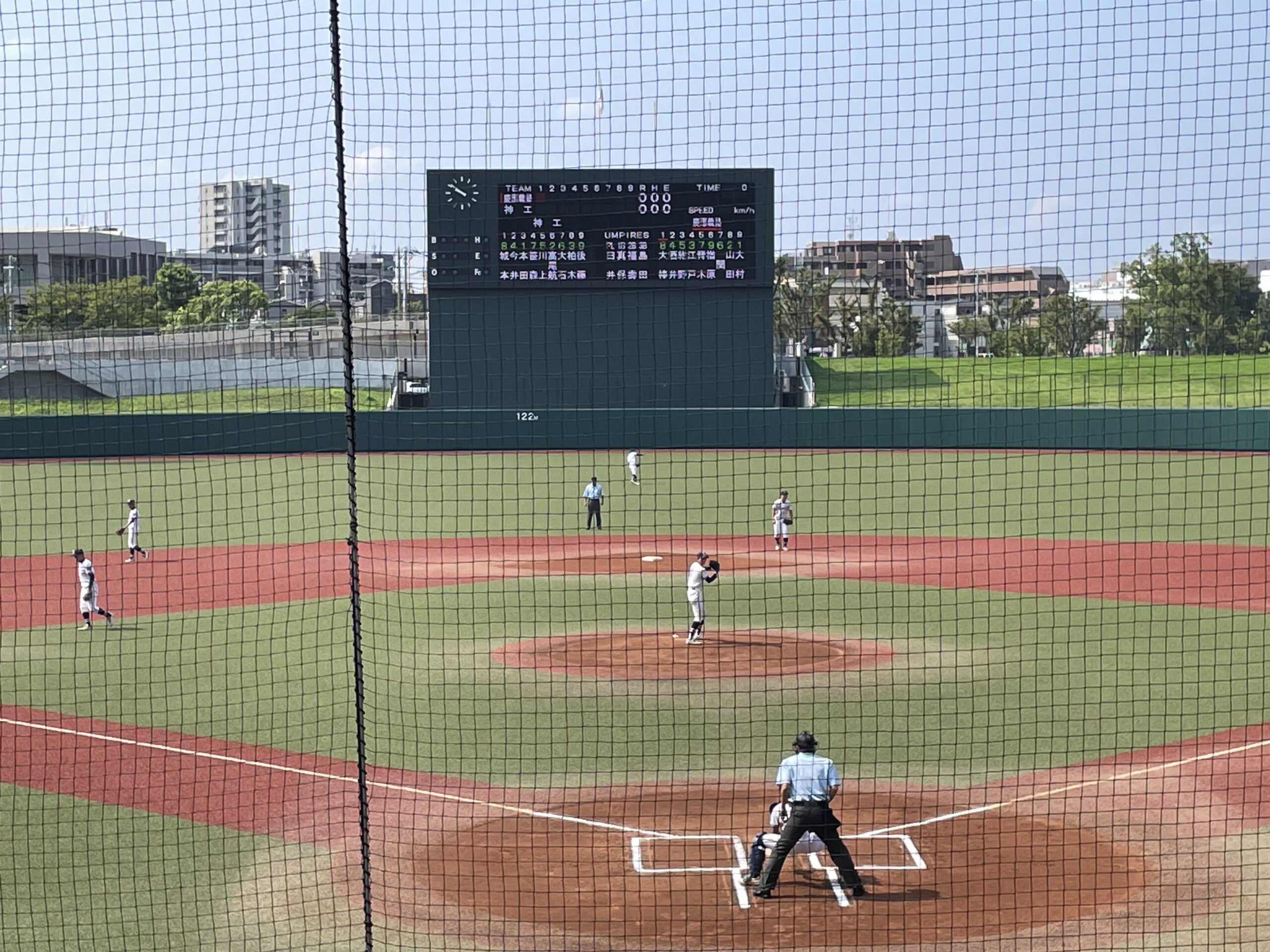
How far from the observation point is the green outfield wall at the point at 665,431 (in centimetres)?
3912

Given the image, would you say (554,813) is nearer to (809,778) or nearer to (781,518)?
(809,778)

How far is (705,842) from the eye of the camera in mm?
10508

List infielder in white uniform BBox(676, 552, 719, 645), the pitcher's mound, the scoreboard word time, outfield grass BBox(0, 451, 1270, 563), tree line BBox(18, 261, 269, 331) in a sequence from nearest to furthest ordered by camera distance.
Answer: the pitcher's mound → infielder in white uniform BBox(676, 552, 719, 645) → outfield grass BBox(0, 451, 1270, 563) → the scoreboard word time → tree line BBox(18, 261, 269, 331)

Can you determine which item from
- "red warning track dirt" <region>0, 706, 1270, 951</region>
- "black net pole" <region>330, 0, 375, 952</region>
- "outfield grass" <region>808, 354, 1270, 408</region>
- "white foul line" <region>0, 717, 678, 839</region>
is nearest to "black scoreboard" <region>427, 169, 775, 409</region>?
"outfield grass" <region>808, 354, 1270, 408</region>

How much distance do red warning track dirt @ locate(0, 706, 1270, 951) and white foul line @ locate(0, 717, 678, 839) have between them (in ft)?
0.09

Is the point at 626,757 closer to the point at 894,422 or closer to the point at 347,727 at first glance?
the point at 347,727

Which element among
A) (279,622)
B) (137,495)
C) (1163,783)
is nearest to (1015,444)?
(137,495)

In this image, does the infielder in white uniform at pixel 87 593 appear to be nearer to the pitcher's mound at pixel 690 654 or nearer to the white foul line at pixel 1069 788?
the pitcher's mound at pixel 690 654

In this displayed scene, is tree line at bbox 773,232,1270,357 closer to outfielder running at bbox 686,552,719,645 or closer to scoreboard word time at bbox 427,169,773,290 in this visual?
scoreboard word time at bbox 427,169,773,290

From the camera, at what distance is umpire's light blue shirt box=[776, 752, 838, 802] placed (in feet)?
30.6

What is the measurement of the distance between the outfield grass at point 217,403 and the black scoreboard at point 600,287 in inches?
187

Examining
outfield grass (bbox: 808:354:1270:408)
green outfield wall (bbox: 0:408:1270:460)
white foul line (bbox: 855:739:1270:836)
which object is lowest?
white foul line (bbox: 855:739:1270:836)

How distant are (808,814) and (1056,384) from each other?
39344 mm

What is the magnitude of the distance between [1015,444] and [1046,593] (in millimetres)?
20147
